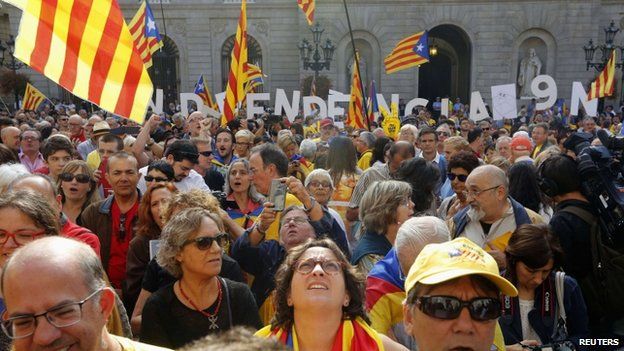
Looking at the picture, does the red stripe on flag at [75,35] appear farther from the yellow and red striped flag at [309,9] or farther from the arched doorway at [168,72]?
the arched doorway at [168,72]

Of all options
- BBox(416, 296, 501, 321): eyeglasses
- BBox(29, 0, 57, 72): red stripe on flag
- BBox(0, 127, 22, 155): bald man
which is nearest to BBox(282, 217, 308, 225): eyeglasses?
BBox(416, 296, 501, 321): eyeglasses

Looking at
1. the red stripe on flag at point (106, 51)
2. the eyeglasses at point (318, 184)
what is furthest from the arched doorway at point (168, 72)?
the red stripe on flag at point (106, 51)

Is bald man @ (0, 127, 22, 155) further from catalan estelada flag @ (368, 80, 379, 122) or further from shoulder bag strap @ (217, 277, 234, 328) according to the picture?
catalan estelada flag @ (368, 80, 379, 122)

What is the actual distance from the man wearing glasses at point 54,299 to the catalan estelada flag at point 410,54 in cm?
1317

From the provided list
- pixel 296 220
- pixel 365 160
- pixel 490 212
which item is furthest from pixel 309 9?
pixel 296 220

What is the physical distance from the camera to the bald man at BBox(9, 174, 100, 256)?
3.45 m

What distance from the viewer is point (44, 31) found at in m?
4.03

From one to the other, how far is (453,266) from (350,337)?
0.74 m

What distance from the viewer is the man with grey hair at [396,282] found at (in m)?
2.96

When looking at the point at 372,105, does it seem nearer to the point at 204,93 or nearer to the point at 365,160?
the point at 204,93

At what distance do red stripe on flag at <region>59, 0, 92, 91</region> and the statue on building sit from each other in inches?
1116

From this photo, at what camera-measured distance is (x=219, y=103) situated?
600 inches

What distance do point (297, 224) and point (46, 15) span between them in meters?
2.32

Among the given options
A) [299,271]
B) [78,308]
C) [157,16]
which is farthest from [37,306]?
[157,16]
